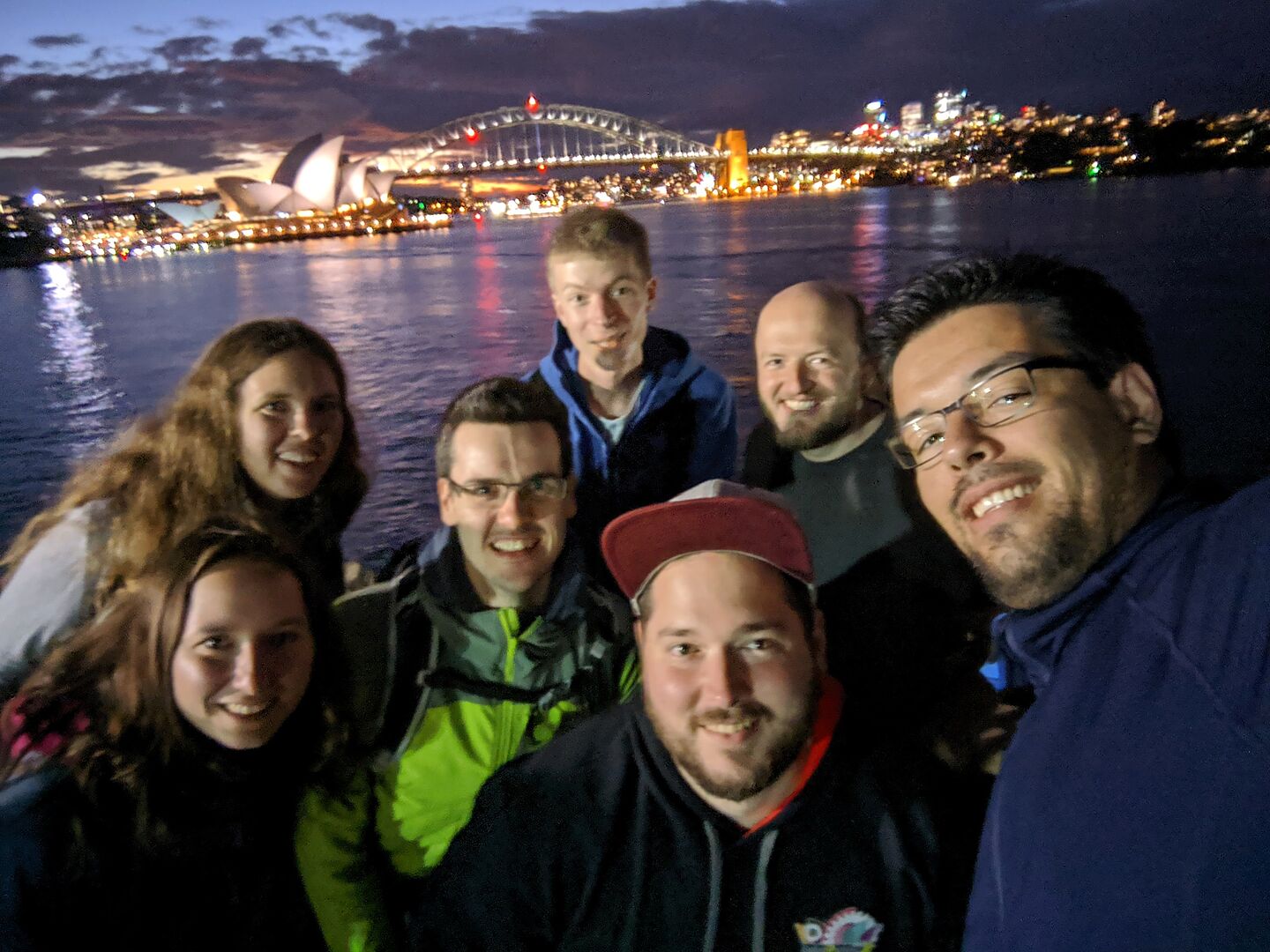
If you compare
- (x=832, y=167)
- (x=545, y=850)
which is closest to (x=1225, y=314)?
(x=545, y=850)

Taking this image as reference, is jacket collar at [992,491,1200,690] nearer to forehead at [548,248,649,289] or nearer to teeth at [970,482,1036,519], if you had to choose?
teeth at [970,482,1036,519]

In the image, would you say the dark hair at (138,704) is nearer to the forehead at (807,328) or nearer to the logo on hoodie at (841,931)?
the logo on hoodie at (841,931)

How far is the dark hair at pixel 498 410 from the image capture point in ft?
6.15

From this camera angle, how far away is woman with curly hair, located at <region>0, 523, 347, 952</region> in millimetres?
1472

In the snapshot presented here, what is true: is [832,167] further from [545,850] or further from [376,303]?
[545,850]

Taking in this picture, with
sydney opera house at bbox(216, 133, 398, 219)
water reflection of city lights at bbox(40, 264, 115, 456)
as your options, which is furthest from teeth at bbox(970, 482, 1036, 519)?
sydney opera house at bbox(216, 133, 398, 219)

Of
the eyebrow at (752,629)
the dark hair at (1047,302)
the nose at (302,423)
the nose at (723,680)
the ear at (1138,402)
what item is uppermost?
the dark hair at (1047,302)

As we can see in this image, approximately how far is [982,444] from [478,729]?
3.79 ft

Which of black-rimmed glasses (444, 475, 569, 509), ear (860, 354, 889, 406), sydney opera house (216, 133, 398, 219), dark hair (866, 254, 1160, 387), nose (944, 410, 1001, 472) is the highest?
sydney opera house (216, 133, 398, 219)

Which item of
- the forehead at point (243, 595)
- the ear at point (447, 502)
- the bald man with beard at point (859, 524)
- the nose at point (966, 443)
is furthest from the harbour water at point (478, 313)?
the forehead at point (243, 595)

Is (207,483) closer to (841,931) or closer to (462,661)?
(462,661)

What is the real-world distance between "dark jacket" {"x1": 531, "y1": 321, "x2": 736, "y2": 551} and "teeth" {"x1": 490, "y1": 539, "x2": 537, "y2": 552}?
37.3 inches

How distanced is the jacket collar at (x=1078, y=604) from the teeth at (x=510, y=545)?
1.00 metres

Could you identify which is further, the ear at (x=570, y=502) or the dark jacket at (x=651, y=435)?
the dark jacket at (x=651, y=435)
